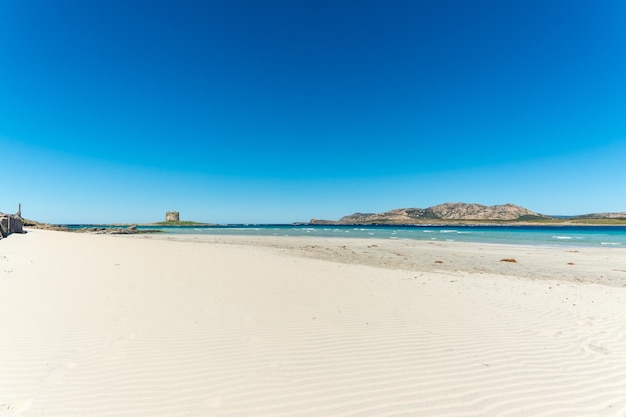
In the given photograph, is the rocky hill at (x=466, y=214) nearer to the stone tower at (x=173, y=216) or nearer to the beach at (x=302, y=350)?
the stone tower at (x=173, y=216)

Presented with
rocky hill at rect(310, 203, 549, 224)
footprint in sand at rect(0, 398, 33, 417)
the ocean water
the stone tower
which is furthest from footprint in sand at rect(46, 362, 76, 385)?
the stone tower

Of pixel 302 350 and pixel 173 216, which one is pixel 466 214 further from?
pixel 302 350

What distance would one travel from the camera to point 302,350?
4980 millimetres

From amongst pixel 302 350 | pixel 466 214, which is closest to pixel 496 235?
pixel 302 350

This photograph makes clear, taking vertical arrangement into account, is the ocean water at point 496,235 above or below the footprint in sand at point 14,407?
below

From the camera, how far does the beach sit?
357cm

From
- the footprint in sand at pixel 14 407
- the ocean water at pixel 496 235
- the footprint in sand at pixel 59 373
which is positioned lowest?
the ocean water at pixel 496 235

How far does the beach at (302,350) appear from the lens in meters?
3.57

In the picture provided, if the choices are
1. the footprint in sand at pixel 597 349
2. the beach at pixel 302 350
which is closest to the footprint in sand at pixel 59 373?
the beach at pixel 302 350

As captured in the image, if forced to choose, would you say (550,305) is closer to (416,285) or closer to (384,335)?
(416,285)

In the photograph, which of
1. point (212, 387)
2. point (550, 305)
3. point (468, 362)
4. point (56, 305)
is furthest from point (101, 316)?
point (550, 305)

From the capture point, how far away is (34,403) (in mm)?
3346

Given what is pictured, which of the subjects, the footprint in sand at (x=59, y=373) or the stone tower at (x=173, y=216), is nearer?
the footprint in sand at (x=59, y=373)

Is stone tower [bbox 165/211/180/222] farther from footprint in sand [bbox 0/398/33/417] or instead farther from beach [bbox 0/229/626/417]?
footprint in sand [bbox 0/398/33/417]
